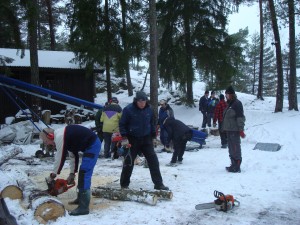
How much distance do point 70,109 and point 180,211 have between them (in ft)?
46.7

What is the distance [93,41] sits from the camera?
16562 millimetres

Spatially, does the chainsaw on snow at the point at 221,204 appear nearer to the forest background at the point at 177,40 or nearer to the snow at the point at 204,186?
the snow at the point at 204,186

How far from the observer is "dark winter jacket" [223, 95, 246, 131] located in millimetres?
7902

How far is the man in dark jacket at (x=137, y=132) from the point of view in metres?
6.29

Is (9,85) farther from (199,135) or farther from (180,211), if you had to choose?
(180,211)

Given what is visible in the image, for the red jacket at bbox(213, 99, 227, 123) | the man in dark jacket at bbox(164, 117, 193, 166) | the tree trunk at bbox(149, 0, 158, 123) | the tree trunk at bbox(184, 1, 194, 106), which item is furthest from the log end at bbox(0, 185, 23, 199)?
the tree trunk at bbox(184, 1, 194, 106)

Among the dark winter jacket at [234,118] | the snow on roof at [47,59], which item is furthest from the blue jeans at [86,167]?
the snow on roof at [47,59]

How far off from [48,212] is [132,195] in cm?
141

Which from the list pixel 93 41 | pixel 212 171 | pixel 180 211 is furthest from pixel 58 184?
pixel 93 41

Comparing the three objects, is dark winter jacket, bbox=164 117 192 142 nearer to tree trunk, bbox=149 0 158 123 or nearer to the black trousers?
the black trousers

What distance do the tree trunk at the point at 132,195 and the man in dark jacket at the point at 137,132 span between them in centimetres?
51

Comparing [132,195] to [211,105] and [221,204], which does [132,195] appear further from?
[211,105]

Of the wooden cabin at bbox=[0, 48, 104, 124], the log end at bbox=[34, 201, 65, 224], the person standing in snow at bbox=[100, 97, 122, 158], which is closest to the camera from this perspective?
the log end at bbox=[34, 201, 65, 224]

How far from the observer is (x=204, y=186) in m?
6.76
